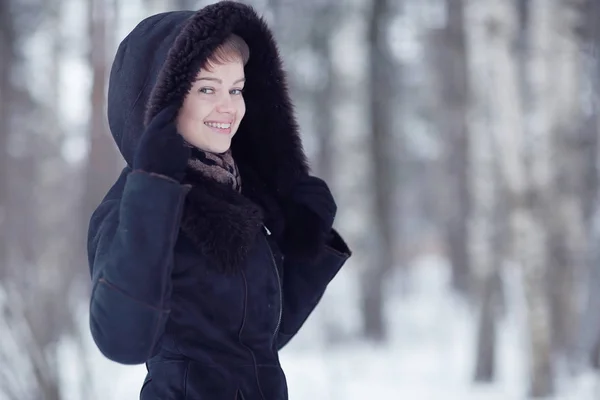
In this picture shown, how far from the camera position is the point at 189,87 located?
218 centimetres

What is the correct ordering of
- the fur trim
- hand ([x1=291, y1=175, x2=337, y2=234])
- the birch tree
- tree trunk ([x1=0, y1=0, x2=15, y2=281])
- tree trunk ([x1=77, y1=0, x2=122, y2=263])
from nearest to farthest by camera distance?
1. the fur trim
2. hand ([x1=291, y1=175, x2=337, y2=234])
3. the birch tree
4. tree trunk ([x1=77, y1=0, x2=122, y2=263])
5. tree trunk ([x1=0, y1=0, x2=15, y2=281])

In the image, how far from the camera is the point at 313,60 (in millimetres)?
13852

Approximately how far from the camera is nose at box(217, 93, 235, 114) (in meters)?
2.29

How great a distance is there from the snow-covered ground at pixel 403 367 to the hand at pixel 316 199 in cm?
281

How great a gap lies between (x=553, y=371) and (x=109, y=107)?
507cm

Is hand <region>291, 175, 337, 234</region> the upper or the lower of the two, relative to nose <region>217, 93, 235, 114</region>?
lower

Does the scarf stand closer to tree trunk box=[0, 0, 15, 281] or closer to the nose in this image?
the nose

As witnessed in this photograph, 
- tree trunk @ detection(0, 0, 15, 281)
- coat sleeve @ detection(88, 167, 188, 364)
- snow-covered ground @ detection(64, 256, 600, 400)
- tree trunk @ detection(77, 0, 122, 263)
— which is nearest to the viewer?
coat sleeve @ detection(88, 167, 188, 364)

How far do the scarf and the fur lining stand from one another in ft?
0.17

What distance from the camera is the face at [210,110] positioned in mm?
2260

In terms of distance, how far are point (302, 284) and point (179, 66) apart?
812 mm

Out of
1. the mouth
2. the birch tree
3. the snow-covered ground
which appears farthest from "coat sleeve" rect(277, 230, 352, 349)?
the birch tree

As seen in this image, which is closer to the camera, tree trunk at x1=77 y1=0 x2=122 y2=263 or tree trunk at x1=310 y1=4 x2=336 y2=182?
tree trunk at x1=77 y1=0 x2=122 y2=263

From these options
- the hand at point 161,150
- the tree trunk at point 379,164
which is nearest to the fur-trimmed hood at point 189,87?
the hand at point 161,150
